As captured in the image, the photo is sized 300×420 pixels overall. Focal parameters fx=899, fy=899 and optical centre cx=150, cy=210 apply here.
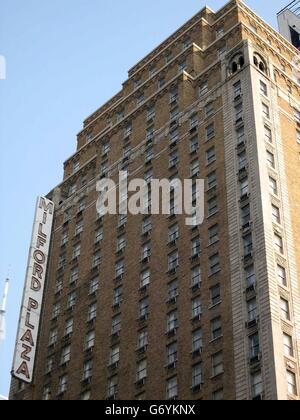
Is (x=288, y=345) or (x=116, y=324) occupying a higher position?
(x=116, y=324)

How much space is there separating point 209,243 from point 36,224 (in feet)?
77.2

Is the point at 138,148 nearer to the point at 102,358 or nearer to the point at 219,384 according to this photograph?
the point at 102,358

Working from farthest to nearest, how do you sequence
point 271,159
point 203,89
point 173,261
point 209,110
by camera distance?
point 203,89, point 209,110, point 271,159, point 173,261

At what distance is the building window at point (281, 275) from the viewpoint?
70.8m

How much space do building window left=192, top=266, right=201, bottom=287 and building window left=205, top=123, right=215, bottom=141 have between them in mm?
15610

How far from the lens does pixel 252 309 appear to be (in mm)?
68562

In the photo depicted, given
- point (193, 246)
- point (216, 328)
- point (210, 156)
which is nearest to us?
point (216, 328)

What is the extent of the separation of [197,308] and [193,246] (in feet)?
23.2

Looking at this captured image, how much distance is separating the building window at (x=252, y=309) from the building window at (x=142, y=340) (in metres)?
11.3

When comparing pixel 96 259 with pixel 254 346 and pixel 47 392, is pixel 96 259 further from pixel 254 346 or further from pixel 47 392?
pixel 254 346

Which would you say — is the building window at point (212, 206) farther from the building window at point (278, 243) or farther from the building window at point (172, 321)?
the building window at point (172, 321)

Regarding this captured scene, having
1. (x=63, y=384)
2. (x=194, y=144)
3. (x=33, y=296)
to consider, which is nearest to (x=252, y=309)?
(x=63, y=384)
